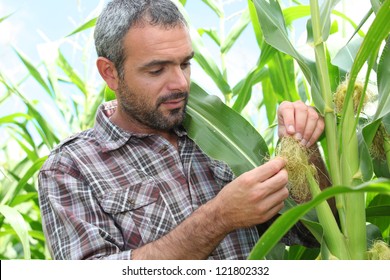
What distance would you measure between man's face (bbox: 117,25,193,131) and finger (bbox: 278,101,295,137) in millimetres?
199

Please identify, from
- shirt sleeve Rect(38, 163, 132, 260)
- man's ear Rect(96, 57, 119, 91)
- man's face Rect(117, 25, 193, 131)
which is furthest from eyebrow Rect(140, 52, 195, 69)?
shirt sleeve Rect(38, 163, 132, 260)

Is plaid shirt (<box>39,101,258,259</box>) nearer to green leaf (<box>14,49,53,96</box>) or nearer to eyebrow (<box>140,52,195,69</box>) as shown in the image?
eyebrow (<box>140,52,195,69</box>)

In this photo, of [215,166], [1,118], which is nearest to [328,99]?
[215,166]

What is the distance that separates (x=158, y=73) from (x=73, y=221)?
0.94ft

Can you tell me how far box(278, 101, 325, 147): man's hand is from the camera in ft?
3.08

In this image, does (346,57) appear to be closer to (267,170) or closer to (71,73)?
(267,170)

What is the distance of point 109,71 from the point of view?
124cm

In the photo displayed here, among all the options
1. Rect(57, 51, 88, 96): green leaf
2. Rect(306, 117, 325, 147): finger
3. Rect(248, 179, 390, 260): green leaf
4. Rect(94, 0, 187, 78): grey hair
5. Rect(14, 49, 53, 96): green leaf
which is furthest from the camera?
Rect(57, 51, 88, 96): green leaf

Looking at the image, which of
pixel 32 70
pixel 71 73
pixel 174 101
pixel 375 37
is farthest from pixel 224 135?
pixel 71 73

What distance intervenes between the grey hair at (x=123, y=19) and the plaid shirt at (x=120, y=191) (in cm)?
13

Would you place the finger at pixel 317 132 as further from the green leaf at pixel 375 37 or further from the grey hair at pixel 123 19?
the grey hair at pixel 123 19

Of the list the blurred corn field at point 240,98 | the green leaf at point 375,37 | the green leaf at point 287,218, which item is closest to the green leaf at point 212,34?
the blurred corn field at point 240,98

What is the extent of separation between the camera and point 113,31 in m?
1.20

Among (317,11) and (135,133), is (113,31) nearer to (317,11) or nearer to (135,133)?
(135,133)
